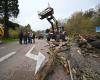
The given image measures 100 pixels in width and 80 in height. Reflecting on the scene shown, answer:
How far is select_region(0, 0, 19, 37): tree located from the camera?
65375mm

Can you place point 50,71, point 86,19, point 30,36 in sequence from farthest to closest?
point 86,19
point 30,36
point 50,71

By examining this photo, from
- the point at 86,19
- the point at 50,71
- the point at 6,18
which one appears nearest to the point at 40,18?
the point at 50,71

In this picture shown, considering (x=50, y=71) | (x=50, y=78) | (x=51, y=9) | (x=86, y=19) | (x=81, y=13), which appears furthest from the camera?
(x=81, y=13)

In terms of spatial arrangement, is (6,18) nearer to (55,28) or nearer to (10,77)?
(55,28)

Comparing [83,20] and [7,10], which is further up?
[7,10]

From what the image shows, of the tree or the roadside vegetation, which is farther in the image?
the roadside vegetation

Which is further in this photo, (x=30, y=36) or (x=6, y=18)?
(x=6, y=18)

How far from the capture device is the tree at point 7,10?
2574 inches

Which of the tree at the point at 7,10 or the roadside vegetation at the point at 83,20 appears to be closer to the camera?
the tree at the point at 7,10

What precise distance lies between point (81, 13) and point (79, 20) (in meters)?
7.35

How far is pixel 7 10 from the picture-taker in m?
66.1

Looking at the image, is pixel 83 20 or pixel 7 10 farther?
pixel 83 20

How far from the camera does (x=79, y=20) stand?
88.4 m

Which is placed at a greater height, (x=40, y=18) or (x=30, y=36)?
(x=40, y=18)
